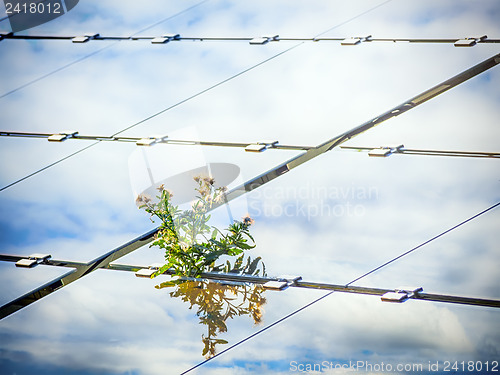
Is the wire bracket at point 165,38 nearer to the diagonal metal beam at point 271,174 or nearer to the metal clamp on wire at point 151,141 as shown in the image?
the metal clamp on wire at point 151,141

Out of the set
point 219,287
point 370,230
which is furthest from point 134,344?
point 370,230

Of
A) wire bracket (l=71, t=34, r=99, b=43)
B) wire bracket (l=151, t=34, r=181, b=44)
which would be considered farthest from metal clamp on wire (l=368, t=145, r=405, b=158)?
wire bracket (l=71, t=34, r=99, b=43)

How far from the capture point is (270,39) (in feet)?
11.3

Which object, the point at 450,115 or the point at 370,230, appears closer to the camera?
the point at 370,230

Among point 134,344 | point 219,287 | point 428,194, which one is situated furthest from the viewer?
point 428,194

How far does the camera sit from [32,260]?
255 centimetres

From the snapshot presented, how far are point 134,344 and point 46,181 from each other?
1054 mm

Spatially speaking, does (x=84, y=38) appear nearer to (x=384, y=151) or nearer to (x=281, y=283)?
(x=384, y=151)

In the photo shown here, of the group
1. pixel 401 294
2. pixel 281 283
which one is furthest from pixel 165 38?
pixel 401 294

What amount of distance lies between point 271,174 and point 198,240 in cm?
42

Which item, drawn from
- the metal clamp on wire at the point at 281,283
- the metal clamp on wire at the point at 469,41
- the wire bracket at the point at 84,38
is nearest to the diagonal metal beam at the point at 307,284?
the metal clamp on wire at the point at 281,283

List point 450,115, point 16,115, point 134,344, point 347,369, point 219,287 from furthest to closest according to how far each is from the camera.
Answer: point 16,115 < point 450,115 < point 219,287 < point 134,344 < point 347,369

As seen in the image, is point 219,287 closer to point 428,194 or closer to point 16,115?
point 428,194

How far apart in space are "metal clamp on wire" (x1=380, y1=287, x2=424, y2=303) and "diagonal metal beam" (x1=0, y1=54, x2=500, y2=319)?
0.68 m
